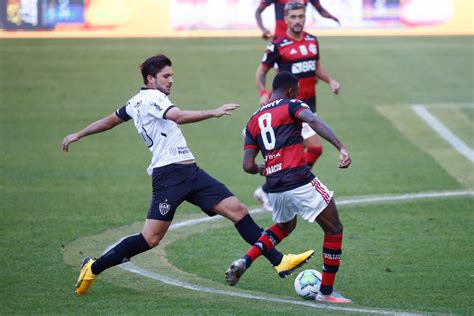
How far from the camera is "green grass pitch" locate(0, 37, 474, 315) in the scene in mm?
10836

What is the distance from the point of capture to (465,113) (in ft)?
77.4

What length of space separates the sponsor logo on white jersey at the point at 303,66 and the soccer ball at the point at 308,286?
515cm

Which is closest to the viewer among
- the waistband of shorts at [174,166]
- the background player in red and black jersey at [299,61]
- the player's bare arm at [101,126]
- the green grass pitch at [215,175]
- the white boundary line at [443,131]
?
the waistband of shorts at [174,166]

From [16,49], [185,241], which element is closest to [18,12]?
[16,49]

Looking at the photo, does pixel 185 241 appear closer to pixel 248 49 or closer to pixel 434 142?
pixel 434 142

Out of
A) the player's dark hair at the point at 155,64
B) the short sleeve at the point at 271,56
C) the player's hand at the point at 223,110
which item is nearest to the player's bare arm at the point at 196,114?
the player's hand at the point at 223,110

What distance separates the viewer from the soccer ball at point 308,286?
10367mm

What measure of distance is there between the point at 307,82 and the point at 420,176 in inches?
143

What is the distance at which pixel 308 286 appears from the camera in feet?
34.0

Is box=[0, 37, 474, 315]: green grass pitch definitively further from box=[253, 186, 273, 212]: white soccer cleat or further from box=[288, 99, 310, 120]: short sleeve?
box=[288, 99, 310, 120]: short sleeve

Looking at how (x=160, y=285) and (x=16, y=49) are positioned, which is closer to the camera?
(x=160, y=285)

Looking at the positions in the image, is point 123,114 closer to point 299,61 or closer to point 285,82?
point 285,82

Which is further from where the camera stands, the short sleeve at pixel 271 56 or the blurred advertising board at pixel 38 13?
the blurred advertising board at pixel 38 13

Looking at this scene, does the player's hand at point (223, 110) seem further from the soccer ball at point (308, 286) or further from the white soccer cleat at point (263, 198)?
the white soccer cleat at point (263, 198)
